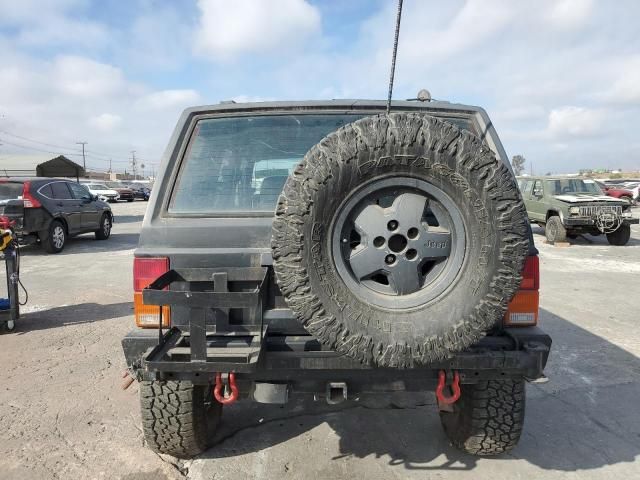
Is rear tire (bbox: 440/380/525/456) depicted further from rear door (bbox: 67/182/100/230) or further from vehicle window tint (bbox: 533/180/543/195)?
vehicle window tint (bbox: 533/180/543/195)

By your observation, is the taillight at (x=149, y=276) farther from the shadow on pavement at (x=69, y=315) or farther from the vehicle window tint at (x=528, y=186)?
the vehicle window tint at (x=528, y=186)

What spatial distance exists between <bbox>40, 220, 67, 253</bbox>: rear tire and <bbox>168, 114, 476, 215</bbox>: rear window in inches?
351

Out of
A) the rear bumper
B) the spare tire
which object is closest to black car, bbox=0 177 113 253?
the rear bumper

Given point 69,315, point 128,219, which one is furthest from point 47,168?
point 69,315

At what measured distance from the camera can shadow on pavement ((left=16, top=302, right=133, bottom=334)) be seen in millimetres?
5008

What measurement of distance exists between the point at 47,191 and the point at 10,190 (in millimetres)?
729

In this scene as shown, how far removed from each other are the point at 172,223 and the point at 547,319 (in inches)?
185

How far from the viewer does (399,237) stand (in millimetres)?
1809

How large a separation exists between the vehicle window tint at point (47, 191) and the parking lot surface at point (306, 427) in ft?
19.5

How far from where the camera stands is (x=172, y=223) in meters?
2.16

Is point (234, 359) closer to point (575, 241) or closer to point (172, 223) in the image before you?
point (172, 223)

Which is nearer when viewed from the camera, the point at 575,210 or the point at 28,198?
the point at 28,198

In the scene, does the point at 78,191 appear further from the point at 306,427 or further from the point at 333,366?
the point at 333,366

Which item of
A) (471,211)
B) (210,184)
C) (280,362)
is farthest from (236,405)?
(471,211)
